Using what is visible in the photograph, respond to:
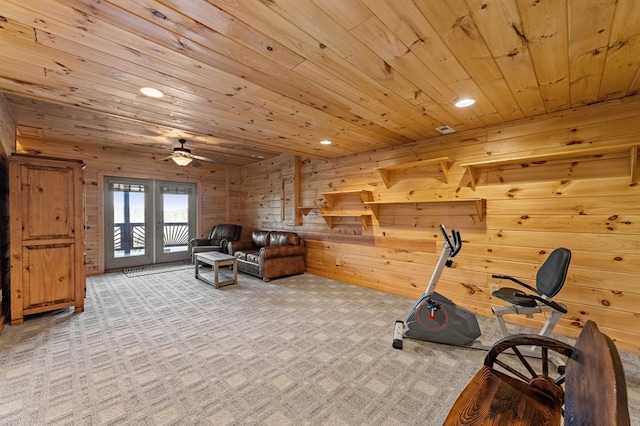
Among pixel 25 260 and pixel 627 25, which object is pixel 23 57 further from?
pixel 627 25

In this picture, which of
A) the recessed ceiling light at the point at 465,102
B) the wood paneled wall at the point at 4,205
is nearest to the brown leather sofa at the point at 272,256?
the wood paneled wall at the point at 4,205

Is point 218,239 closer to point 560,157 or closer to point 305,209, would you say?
point 305,209

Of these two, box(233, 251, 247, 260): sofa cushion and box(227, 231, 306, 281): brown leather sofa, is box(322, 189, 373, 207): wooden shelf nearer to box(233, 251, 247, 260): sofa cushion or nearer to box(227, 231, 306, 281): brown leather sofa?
box(227, 231, 306, 281): brown leather sofa

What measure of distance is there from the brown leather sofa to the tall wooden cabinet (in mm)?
2364

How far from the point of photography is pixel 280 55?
5.94 feet

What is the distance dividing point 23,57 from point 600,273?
497cm

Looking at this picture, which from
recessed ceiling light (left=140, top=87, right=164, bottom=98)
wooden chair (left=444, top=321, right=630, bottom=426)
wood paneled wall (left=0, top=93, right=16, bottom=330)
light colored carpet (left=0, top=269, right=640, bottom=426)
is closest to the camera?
wooden chair (left=444, top=321, right=630, bottom=426)

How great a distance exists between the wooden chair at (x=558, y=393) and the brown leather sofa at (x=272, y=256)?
3892mm

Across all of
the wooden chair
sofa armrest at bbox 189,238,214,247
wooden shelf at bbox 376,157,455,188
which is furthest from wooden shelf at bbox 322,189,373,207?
the wooden chair

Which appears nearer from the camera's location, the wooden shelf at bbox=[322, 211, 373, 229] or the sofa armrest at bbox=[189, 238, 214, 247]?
the wooden shelf at bbox=[322, 211, 373, 229]

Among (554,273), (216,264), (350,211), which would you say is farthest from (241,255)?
(554,273)

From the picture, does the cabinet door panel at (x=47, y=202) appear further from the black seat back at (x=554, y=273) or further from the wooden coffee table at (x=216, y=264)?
the black seat back at (x=554, y=273)

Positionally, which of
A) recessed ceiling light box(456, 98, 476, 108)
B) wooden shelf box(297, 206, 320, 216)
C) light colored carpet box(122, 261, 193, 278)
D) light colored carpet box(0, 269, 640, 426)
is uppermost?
recessed ceiling light box(456, 98, 476, 108)

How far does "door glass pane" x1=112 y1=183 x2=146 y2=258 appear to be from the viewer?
5816 mm
